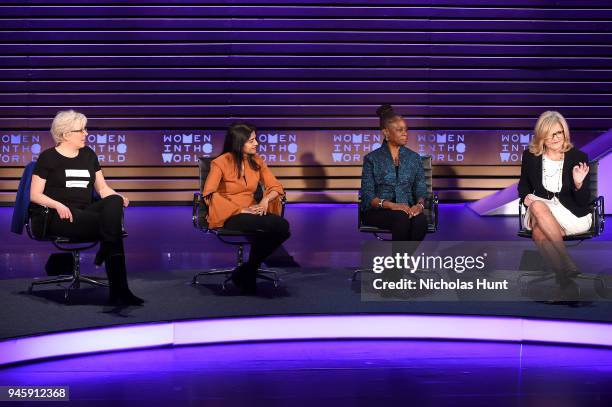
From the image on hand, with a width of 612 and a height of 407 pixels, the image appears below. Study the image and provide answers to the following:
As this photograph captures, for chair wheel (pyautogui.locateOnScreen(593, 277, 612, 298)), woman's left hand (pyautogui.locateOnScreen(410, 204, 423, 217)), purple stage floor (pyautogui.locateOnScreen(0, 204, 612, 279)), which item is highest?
woman's left hand (pyautogui.locateOnScreen(410, 204, 423, 217))

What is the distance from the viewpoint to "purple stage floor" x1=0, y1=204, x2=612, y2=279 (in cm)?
596

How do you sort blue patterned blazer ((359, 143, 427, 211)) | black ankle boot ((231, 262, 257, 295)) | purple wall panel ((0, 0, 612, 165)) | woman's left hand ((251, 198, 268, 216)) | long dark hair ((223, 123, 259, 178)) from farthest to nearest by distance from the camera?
purple wall panel ((0, 0, 612, 165)), blue patterned blazer ((359, 143, 427, 211)), long dark hair ((223, 123, 259, 178)), woman's left hand ((251, 198, 268, 216)), black ankle boot ((231, 262, 257, 295))

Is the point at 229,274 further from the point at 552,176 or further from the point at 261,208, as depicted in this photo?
the point at 552,176

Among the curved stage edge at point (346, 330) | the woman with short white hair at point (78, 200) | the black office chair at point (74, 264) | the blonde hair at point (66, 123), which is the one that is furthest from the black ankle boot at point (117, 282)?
the blonde hair at point (66, 123)

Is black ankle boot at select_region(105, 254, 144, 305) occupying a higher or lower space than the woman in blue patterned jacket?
lower

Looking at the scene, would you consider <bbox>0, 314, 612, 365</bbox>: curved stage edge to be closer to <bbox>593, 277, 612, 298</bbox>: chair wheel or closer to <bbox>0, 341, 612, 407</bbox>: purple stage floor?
<bbox>0, 341, 612, 407</bbox>: purple stage floor

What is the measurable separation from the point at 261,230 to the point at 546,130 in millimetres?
1609

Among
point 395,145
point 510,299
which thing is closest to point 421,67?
point 395,145

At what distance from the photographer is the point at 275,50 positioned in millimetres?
10195

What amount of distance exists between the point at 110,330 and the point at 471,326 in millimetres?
1628

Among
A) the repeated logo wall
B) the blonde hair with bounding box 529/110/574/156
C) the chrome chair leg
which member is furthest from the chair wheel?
the repeated logo wall

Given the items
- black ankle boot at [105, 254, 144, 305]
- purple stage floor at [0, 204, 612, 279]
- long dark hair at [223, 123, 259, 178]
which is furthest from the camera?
purple stage floor at [0, 204, 612, 279]

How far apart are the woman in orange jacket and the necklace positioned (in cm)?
142

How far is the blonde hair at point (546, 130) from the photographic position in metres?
4.84
